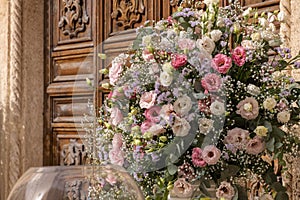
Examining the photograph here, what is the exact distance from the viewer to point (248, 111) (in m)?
1.49

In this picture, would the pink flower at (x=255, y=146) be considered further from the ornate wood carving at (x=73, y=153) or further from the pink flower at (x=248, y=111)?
the ornate wood carving at (x=73, y=153)

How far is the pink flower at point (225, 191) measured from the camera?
1479 mm

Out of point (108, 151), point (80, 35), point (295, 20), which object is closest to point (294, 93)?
point (295, 20)

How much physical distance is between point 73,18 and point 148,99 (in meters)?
1.43

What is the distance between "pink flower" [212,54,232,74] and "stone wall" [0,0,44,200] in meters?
1.60

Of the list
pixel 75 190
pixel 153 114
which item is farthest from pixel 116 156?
pixel 75 190

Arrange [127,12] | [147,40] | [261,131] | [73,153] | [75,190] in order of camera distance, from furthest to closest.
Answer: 1. [73,153]
2. [127,12]
3. [147,40]
4. [261,131]
5. [75,190]

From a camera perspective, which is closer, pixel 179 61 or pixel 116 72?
pixel 179 61

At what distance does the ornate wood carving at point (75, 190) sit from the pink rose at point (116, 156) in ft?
1.75

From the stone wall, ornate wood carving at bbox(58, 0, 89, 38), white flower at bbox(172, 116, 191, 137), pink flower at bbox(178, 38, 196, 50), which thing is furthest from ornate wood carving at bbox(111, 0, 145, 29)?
white flower at bbox(172, 116, 191, 137)

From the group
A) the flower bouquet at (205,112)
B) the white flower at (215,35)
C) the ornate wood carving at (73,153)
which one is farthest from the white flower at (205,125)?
the ornate wood carving at (73,153)

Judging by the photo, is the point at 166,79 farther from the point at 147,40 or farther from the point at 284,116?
the point at 284,116

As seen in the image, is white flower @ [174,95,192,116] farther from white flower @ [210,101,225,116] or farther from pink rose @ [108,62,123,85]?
pink rose @ [108,62,123,85]

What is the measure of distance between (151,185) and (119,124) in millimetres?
172
